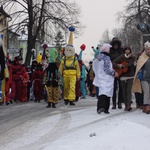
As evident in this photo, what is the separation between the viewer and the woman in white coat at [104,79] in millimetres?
9648

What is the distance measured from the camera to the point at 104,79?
9.75 meters

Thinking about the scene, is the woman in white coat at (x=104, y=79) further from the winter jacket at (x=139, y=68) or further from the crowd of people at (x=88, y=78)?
the winter jacket at (x=139, y=68)

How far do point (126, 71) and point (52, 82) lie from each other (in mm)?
3184

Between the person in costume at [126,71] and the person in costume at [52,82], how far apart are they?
2929 millimetres

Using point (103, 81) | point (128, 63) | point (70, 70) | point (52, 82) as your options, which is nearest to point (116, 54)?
point (128, 63)

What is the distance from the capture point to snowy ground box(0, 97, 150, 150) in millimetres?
6129

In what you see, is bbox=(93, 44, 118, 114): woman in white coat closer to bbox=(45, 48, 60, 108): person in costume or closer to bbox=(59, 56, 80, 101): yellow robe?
bbox=(45, 48, 60, 108): person in costume

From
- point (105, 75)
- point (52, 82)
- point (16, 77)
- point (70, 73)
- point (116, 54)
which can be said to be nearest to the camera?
point (105, 75)

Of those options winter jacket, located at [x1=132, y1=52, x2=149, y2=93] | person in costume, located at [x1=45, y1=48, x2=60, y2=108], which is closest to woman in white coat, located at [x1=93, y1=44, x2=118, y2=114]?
winter jacket, located at [x1=132, y1=52, x2=149, y2=93]

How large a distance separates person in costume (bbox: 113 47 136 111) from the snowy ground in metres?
0.66

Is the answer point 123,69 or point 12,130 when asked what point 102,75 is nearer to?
point 123,69

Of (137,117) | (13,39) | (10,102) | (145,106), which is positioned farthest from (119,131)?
(13,39)

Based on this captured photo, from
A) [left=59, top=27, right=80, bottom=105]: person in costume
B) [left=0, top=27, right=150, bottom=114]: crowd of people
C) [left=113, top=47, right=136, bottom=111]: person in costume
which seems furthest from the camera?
[left=59, top=27, right=80, bottom=105]: person in costume

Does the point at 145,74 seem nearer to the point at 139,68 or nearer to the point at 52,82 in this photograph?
the point at 139,68
